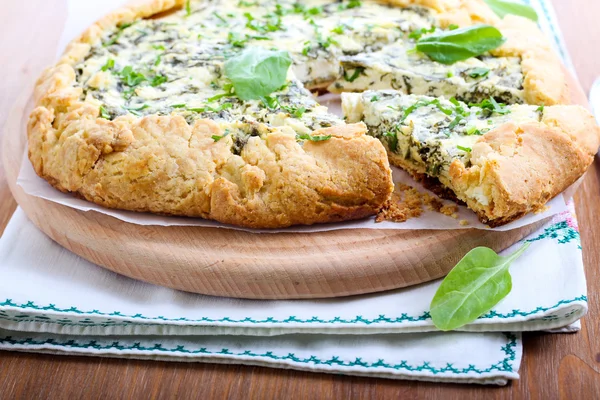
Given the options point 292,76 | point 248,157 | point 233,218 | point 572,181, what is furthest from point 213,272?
point 572,181

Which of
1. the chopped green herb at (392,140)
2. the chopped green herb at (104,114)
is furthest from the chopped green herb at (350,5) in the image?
the chopped green herb at (104,114)

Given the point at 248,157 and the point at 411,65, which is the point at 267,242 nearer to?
the point at 248,157

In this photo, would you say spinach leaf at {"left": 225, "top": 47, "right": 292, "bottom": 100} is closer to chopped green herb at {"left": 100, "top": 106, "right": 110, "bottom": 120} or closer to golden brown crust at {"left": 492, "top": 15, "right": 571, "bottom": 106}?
chopped green herb at {"left": 100, "top": 106, "right": 110, "bottom": 120}

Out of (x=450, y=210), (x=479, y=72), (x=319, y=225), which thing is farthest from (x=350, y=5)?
(x=319, y=225)

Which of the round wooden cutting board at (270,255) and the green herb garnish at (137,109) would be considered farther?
the green herb garnish at (137,109)

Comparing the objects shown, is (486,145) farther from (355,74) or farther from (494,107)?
(355,74)

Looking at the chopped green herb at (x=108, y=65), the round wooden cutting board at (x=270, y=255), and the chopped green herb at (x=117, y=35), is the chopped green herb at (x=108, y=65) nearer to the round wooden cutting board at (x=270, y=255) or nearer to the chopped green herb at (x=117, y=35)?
the chopped green herb at (x=117, y=35)
